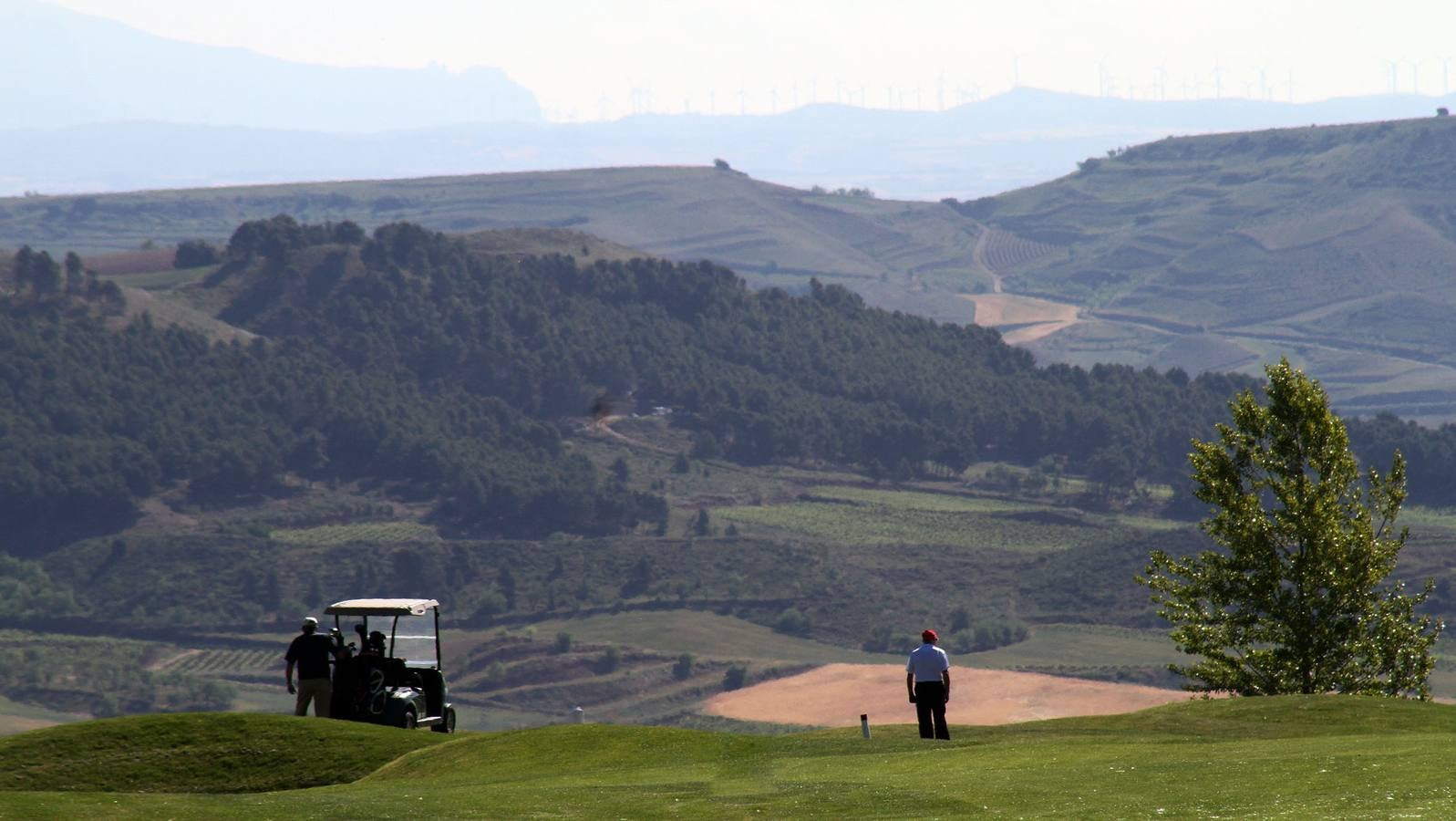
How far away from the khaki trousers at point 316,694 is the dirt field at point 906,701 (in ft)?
334

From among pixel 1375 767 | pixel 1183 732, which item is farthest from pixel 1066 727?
pixel 1375 767

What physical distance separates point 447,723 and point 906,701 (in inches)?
4755

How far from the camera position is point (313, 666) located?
37500mm

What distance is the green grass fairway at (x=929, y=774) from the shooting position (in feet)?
82.8

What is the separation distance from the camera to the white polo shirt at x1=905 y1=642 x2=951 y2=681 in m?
33.8

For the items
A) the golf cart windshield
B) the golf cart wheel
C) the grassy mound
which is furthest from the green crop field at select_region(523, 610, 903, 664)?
the grassy mound

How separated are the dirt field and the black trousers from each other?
334 ft

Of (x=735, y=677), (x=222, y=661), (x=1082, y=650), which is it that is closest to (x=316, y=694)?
(x=735, y=677)

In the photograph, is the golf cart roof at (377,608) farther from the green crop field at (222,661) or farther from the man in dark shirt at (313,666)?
the green crop field at (222,661)

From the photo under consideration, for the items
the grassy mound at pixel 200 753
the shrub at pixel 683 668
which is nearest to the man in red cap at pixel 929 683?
the grassy mound at pixel 200 753

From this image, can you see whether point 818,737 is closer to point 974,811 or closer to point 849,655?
point 974,811

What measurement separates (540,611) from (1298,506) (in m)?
154

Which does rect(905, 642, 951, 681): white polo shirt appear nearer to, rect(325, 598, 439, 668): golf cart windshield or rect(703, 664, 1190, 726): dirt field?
rect(325, 598, 439, 668): golf cart windshield

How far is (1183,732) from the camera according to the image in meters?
36.5
